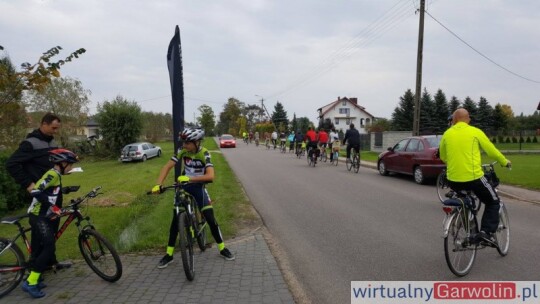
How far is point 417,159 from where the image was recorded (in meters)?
13.5

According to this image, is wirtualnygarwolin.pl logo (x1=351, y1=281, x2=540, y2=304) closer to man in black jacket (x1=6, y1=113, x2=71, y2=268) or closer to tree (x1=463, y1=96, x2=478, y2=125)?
man in black jacket (x1=6, y1=113, x2=71, y2=268)

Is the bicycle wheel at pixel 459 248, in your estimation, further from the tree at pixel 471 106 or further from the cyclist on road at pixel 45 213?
the tree at pixel 471 106

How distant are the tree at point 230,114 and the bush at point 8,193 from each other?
97.2m

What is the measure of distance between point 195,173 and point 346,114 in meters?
95.8

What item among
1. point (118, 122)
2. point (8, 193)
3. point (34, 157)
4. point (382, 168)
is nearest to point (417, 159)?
point (382, 168)

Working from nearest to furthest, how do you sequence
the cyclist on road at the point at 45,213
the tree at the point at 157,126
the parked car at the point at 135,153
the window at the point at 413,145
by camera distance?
the cyclist on road at the point at 45,213
the window at the point at 413,145
the parked car at the point at 135,153
the tree at the point at 157,126

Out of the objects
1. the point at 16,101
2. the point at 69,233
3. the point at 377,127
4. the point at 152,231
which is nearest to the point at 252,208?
the point at 152,231

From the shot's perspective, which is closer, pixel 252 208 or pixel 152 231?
pixel 152 231

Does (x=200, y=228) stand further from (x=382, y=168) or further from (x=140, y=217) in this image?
(x=382, y=168)

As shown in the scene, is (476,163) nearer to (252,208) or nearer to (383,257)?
(383,257)

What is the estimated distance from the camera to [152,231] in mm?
7332

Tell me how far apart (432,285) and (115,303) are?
3.33 metres

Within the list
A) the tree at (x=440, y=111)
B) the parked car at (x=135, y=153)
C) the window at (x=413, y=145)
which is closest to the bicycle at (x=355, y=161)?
the window at (x=413, y=145)

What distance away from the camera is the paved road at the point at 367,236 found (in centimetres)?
516
